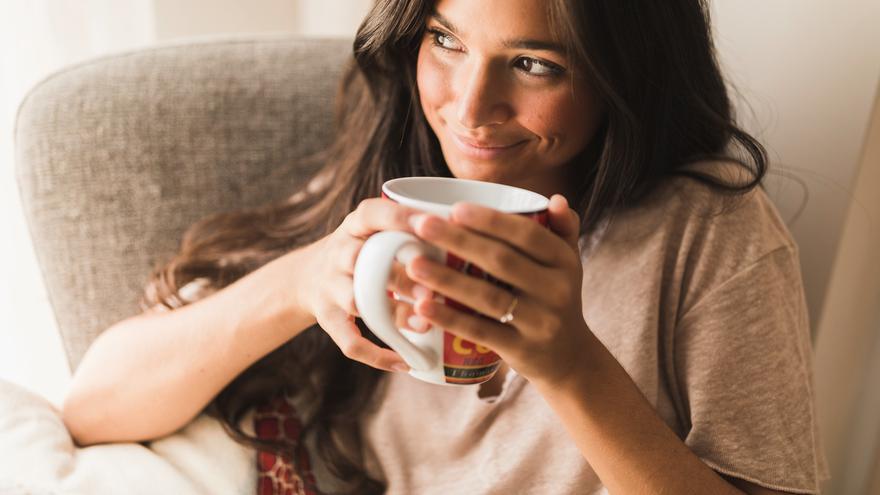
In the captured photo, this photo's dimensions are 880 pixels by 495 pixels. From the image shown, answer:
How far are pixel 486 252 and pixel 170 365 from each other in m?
0.52

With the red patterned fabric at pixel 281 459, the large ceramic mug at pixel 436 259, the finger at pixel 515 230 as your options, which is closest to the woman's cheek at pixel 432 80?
the large ceramic mug at pixel 436 259

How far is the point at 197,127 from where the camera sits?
42.5 inches

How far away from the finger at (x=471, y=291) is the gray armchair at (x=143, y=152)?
0.65 m

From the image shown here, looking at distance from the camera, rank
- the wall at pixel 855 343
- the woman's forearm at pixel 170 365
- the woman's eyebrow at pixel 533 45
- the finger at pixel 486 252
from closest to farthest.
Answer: the finger at pixel 486 252 < the woman's eyebrow at pixel 533 45 < the woman's forearm at pixel 170 365 < the wall at pixel 855 343

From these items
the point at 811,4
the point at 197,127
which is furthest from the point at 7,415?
the point at 811,4

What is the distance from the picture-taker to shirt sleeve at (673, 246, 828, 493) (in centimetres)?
77

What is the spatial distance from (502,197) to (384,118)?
411 mm

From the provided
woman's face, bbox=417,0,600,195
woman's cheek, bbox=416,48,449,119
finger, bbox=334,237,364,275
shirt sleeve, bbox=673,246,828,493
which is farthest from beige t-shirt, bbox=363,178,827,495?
finger, bbox=334,237,364,275

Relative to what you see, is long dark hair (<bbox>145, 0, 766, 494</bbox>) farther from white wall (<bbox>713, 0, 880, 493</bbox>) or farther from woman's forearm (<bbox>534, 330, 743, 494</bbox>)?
woman's forearm (<bbox>534, 330, 743, 494</bbox>)

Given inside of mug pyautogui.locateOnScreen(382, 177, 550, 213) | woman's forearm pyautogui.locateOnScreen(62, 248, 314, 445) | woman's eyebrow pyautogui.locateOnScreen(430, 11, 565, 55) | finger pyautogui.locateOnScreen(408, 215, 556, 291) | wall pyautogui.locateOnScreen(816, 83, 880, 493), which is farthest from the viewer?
wall pyautogui.locateOnScreen(816, 83, 880, 493)

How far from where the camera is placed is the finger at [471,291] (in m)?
0.52

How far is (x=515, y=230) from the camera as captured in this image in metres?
0.53

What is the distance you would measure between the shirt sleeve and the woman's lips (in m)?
0.26

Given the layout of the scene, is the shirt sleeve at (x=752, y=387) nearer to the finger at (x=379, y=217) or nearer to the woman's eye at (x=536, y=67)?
the woman's eye at (x=536, y=67)
